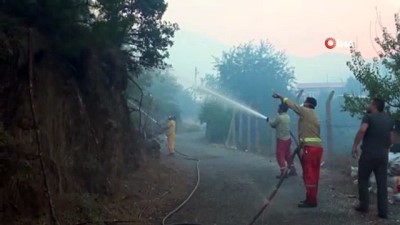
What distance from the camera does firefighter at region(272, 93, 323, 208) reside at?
8.83 meters

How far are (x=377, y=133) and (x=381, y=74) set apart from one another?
124 inches

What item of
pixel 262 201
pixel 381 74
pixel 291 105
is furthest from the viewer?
pixel 381 74

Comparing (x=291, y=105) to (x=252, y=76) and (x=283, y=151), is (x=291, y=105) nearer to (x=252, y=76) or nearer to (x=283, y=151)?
(x=283, y=151)

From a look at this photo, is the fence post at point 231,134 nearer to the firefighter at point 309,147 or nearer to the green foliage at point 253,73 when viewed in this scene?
the green foliage at point 253,73

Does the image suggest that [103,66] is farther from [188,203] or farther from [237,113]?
[237,113]

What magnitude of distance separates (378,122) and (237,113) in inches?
873

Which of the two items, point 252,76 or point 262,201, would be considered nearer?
point 262,201

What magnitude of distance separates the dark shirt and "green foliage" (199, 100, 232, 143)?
81.0ft

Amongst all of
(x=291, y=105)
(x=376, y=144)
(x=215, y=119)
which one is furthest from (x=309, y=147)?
(x=215, y=119)

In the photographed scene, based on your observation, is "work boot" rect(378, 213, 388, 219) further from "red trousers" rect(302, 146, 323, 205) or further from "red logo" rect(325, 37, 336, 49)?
"red logo" rect(325, 37, 336, 49)

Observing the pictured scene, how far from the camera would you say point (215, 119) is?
34156 millimetres

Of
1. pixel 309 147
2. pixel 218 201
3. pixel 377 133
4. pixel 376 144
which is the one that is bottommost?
pixel 218 201

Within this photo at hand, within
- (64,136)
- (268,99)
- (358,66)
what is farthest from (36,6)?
(268,99)

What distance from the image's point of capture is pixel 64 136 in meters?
7.64
